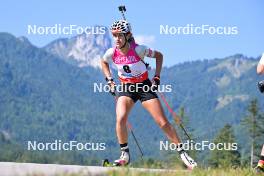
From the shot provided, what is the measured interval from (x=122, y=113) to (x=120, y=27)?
138cm

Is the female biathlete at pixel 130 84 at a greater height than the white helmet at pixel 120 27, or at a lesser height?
lesser

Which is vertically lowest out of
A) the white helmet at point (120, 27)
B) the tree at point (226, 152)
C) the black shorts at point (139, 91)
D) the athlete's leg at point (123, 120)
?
the tree at point (226, 152)

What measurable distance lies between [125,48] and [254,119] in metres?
93.9

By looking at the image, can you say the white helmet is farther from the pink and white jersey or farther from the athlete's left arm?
the athlete's left arm

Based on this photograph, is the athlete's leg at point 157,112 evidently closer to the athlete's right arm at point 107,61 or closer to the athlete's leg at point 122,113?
the athlete's leg at point 122,113

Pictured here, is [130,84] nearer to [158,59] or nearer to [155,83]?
[155,83]

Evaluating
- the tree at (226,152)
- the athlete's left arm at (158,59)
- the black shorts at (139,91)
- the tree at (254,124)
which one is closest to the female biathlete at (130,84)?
the black shorts at (139,91)

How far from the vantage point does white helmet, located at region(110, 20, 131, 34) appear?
11719 mm

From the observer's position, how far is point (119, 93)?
1204 cm

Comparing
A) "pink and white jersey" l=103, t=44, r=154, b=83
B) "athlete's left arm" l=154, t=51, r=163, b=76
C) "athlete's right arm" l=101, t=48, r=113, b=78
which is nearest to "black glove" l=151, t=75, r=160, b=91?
"pink and white jersey" l=103, t=44, r=154, b=83

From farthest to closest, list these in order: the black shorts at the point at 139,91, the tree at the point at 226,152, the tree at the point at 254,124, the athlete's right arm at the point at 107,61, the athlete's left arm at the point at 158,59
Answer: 1. the tree at the point at 254,124
2. the tree at the point at 226,152
3. the athlete's left arm at the point at 158,59
4. the athlete's right arm at the point at 107,61
5. the black shorts at the point at 139,91

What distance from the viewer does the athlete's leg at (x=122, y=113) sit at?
11.8 m

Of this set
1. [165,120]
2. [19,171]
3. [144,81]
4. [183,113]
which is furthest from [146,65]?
[183,113]

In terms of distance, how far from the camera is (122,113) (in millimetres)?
11773
